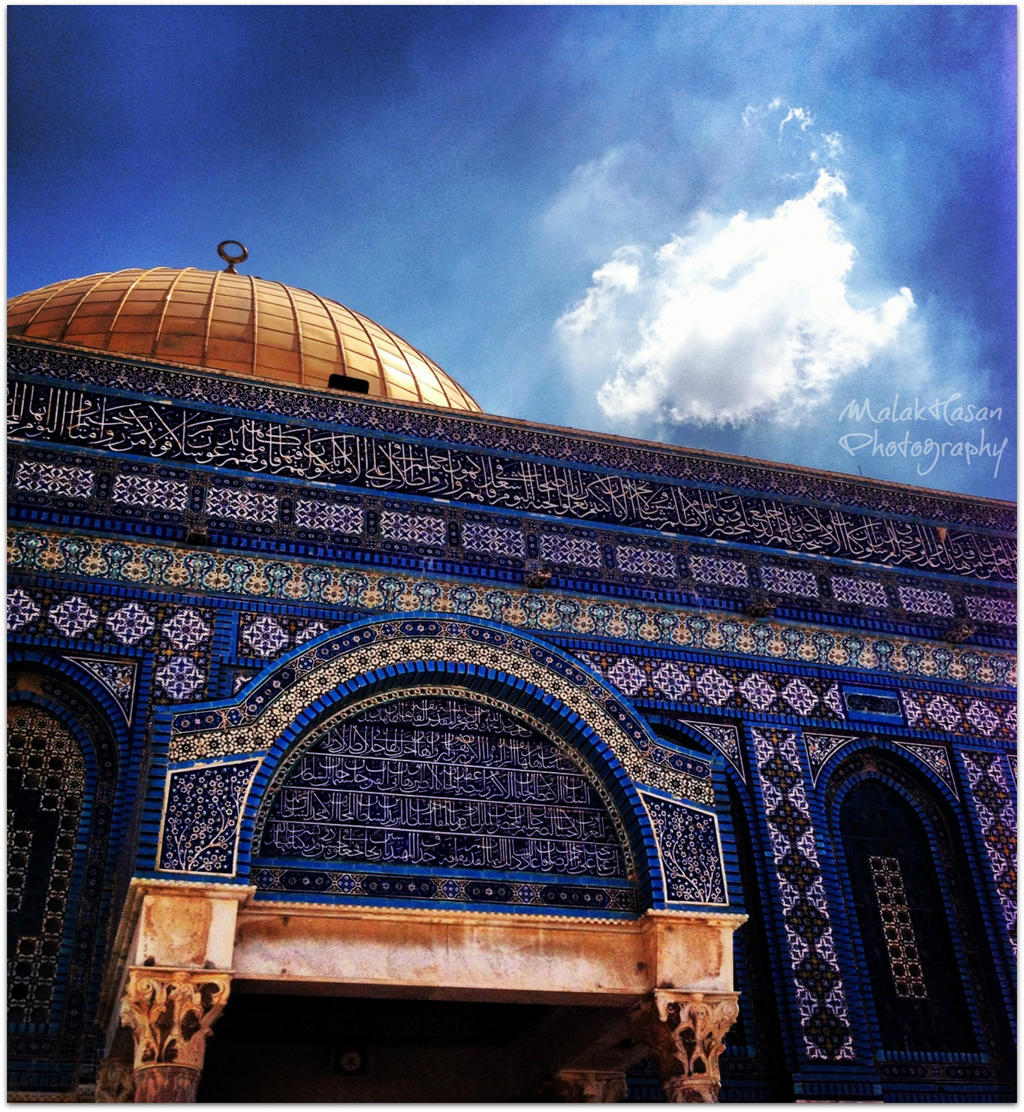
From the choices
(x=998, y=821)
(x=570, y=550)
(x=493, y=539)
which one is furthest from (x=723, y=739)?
(x=998, y=821)

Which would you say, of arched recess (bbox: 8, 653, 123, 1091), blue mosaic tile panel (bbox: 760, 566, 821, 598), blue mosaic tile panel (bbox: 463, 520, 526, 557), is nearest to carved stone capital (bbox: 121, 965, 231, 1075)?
arched recess (bbox: 8, 653, 123, 1091)

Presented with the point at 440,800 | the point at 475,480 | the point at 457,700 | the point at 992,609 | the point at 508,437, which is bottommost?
the point at 440,800

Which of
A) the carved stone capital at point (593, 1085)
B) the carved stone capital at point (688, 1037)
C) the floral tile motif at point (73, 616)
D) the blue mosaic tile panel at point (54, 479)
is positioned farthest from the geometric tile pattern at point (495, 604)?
the carved stone capital at point (593, 1085)

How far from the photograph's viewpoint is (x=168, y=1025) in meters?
5.44

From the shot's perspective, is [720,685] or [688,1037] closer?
[688,1037]

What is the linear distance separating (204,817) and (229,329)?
6411mm

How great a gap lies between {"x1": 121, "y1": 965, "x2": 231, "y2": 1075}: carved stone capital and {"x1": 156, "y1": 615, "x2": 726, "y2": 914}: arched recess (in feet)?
1.92

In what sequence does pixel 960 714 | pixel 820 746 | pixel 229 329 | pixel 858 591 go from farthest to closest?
pixel 229 329 < pixel 858 591 < pixel 960 714 < pixel 820 746

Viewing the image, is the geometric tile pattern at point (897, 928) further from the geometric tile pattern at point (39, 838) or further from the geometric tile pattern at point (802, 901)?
the geometric tile pattern at point (39, 838)

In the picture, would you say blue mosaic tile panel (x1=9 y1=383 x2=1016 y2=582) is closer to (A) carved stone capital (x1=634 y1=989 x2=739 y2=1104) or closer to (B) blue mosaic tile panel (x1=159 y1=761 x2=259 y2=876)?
(B) blue mosaic tile panel (x1=159 y1=761 x2=259 y2=876)

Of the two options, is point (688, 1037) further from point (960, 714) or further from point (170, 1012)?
point (960, 714)

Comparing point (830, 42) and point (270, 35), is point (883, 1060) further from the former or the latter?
point (270, 35)

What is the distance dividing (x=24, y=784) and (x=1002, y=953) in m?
5.87

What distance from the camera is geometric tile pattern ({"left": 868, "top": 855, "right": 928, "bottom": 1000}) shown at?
299 inches
